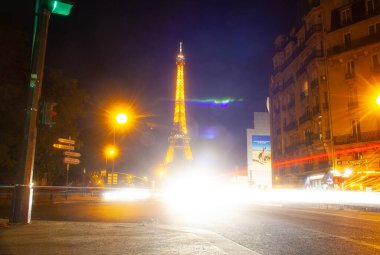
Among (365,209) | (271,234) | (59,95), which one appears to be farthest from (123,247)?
(59,95)

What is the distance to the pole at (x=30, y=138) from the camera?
26.3 ft

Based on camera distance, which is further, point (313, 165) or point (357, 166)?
point (313, 165)

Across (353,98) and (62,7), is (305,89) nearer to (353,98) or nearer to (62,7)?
(353,98)

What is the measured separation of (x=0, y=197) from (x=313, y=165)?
96.3ft

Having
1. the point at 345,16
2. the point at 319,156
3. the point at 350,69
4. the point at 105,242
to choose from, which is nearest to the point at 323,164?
the point at 319,156

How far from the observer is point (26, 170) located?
819cm

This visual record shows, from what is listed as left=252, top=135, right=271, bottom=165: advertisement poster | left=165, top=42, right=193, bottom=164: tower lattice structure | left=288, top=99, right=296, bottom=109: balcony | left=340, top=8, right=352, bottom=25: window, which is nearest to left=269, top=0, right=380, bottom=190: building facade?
left=340, top=8, right=352, bottom=25: window

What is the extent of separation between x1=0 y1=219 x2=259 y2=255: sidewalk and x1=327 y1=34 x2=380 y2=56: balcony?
32536 millimetres

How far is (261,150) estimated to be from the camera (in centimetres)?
5772

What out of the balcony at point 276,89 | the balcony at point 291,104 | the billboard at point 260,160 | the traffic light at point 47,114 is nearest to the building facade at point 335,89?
the balcony at point 291,104

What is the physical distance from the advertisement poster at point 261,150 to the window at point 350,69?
22.8m

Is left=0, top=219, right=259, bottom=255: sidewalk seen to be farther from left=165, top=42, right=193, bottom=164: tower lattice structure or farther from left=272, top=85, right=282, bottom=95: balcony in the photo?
left=165, top=42, right=193, bottom=164: tower lattice structure

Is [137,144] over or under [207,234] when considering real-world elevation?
over

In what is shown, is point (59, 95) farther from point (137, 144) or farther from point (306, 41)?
point (137, 144)
